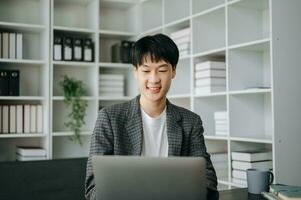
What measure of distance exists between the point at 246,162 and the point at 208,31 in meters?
1.17

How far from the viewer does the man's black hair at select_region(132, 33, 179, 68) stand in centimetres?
160

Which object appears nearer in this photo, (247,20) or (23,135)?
(247,20)

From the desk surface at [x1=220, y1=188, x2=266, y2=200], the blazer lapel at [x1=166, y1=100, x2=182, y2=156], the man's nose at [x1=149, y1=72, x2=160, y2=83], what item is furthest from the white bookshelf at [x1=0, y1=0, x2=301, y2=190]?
Answer: the man's nose at [x1=149, y1=72, x2=160, y2=83]

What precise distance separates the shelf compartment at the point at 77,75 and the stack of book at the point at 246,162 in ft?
5.21

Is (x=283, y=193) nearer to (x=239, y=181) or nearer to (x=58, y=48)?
(x=239, y=181)

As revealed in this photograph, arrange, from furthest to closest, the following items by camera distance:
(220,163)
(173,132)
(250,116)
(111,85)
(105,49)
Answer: (105,49) → (111,85) → (220,163) → (250,116) → (173,132)

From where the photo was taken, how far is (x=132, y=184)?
1120mm

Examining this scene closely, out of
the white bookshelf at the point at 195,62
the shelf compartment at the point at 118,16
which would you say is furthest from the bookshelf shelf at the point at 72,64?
the shelf compartment at the point at 118,16

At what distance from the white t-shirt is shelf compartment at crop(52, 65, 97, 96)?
2.11 m

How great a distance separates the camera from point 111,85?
12.7 feet

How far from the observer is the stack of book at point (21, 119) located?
3395 millimetres

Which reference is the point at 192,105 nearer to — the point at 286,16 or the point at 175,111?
the point at 286,16

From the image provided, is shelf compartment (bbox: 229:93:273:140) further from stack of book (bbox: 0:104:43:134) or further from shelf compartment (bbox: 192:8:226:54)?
stack of book (bbox: 0:104:43:134)

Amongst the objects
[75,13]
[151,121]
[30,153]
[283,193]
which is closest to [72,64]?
[75,13]
